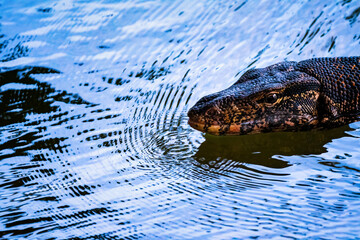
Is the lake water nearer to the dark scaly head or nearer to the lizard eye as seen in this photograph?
the dark scaly head

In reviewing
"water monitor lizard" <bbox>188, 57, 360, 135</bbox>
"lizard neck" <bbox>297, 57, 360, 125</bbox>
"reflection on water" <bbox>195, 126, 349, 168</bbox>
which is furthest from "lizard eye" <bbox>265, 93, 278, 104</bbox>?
"lizard neck" <bbox>297, 57, 360, 125</bbox>

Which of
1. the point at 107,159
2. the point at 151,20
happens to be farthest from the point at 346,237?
the point at 151,20

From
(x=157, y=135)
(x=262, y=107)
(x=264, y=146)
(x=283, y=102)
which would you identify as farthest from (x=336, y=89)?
(x=157, y=135)

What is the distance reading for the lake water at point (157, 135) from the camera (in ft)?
8.18

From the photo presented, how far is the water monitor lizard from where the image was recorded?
3363 mm

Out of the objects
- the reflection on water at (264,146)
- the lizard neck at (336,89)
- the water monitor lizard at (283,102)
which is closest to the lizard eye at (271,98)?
the water monitor lizard at (283,102)

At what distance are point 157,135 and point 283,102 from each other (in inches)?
36.2

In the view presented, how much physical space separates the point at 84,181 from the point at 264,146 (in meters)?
1.19

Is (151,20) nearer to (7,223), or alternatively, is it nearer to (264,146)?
(264,146)

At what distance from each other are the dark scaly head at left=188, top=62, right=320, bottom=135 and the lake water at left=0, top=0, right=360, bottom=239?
3.5 inches

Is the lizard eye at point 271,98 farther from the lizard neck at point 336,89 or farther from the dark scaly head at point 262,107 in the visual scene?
the lizard neck at point 336,89

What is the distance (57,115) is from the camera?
387 cm

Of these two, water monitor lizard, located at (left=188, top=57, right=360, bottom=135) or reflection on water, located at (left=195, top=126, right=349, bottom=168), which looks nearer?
reflection on water, located at (left=195, top=126, right=349, bottom=168)

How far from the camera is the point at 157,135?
11.5 ft
